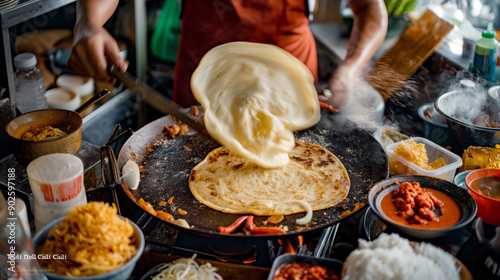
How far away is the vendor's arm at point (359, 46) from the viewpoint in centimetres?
250

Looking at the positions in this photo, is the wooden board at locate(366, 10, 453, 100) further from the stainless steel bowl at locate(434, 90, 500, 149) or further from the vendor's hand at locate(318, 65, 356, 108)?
the vendor's hand at locate(318, 65, 356, 108)

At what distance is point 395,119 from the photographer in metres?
3.14

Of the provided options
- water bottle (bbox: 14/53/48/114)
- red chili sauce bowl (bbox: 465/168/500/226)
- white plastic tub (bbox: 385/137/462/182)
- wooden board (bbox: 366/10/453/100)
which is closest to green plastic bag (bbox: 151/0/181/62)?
water bottle (bbox: 14/53/48/114)

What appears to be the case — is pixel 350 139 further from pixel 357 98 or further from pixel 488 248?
pixel 488 248

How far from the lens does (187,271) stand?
169 centimetres

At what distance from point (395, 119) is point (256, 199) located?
1430mm

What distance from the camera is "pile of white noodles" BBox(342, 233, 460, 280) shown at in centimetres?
144

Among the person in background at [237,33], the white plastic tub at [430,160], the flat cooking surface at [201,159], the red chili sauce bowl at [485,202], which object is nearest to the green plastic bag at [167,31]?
the person in background at [237,33]

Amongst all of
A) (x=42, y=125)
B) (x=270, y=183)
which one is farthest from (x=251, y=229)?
(x=42, y=125)

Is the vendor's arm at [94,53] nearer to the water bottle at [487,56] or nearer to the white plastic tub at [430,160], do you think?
the white plastic tub at [430,160]

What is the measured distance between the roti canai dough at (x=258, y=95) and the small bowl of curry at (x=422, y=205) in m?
0.71

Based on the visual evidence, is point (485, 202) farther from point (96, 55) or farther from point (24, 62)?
point (24, 62)

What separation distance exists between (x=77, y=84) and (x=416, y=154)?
2.83 meters

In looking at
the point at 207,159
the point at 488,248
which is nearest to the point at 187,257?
the point at 207,159
